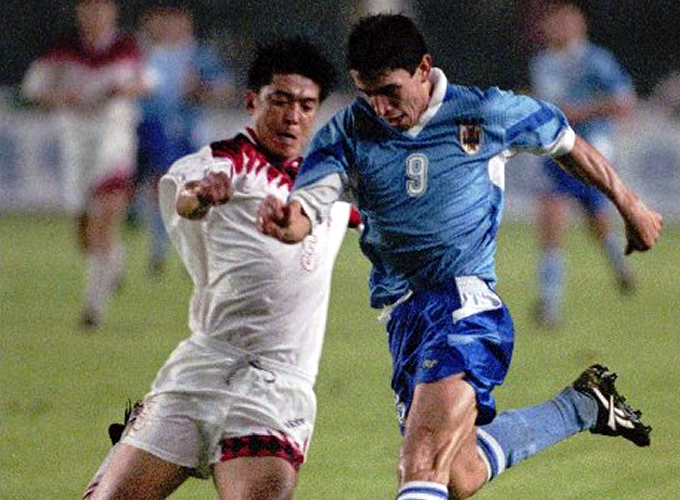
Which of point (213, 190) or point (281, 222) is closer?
point (281, 222)

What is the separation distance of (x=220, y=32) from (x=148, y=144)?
673 cm

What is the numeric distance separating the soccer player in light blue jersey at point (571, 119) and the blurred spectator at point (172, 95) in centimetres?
416

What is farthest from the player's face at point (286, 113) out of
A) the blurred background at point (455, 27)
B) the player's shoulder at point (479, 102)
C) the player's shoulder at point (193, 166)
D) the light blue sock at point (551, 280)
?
the blurred background at point (455, 27)

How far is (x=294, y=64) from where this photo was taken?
6.07 meters

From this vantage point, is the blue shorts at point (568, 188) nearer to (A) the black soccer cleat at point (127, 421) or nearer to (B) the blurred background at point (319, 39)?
(A) the black soccer cleat at point (127, 421)

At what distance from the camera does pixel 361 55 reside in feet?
18.4

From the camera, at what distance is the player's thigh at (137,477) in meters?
5.56

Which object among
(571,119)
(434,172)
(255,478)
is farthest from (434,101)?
(571,119)

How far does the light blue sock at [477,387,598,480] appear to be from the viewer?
600 centimetres

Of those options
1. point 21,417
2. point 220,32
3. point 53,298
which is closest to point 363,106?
point 21,417

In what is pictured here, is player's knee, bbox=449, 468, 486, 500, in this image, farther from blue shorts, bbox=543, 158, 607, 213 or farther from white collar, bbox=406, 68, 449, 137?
blue shorts, bbox=543, 158, 607, 213

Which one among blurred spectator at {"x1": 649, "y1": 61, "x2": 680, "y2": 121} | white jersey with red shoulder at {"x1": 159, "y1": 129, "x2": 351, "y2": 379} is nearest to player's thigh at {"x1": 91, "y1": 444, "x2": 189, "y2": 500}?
white jersey with red shoulder at {"x1": 159, "y1": 129, "x2": 351, "y2": 379}

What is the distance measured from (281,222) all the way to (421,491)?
878 millimetres

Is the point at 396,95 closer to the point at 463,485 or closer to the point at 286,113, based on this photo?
the point at 286,113
